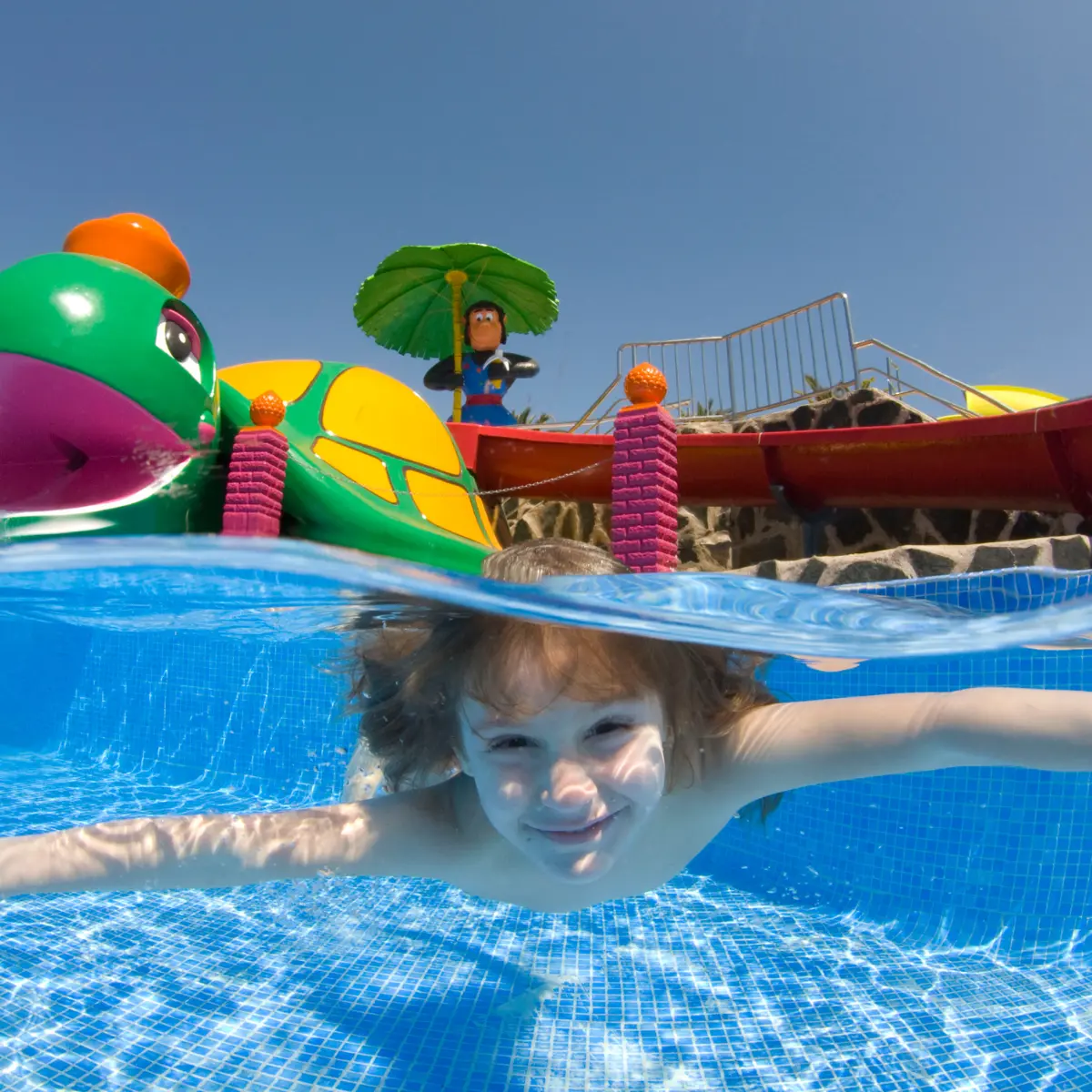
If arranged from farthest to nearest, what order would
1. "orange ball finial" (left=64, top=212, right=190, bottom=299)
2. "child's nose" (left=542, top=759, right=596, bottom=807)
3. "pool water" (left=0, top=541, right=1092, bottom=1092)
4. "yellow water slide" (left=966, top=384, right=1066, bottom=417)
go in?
"yellow water slide" (left=966, top=384, right=1066, bottom=417) → "orange ball finial" (left=64, top=212, right=190, bottom=299) → "pool water" (left=0, top=541, right=1092, bottom=1092) → "child's nose" (left=542, top=759, right=596, bottom=807)

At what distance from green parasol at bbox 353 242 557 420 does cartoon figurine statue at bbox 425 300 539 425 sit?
18 centimetres

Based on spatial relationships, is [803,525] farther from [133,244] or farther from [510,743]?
[510,743]

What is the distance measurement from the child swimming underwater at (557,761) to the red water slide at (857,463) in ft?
15.5

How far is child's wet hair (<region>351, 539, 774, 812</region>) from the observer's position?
7.34 ft

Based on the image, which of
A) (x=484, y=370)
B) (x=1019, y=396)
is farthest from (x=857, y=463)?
(x=1019, y=396)

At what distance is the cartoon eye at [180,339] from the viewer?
21.3 ft

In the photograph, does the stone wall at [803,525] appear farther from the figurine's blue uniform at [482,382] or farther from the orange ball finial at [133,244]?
the orange ball finial at [133,244]

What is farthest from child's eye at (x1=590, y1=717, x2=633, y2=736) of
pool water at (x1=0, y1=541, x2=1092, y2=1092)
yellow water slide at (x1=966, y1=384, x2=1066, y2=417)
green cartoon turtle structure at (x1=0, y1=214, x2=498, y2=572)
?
yellow water slide at (x1=966, y1=384, x2=1066, y2=417)

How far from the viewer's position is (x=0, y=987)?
302 cm

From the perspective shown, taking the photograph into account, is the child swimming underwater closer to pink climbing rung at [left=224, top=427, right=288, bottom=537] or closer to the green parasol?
pink climbing rung at [left=224, top=427, right=288, bottom=537]

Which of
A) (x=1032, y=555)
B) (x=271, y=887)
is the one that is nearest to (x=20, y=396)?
(x=271, y=887)

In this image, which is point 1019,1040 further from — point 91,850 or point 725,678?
point 91,850

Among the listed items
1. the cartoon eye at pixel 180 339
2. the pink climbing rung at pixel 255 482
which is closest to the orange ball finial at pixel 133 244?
the cartoon eye at pixel 180 339

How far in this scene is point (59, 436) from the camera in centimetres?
586
